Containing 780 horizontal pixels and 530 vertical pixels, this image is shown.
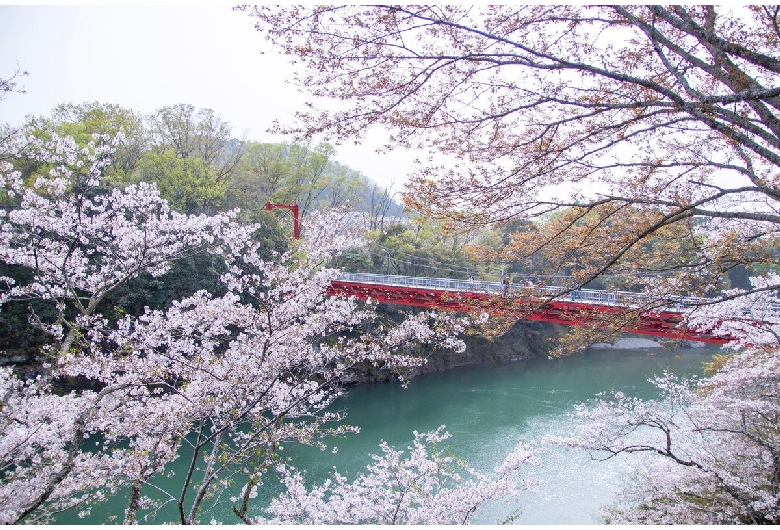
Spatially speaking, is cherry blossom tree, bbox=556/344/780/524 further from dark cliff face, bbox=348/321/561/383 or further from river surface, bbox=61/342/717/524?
dark cliff face, bbox=348/321/561/383

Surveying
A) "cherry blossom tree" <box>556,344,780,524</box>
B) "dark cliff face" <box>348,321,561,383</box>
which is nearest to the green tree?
"dark cliff face" <box>348,321,561,383</box>

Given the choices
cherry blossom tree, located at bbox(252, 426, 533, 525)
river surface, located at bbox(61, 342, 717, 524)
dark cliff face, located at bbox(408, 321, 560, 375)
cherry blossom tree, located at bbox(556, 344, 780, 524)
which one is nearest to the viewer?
cherry blossom tree, located at bbox(556, 344, 780, 524)

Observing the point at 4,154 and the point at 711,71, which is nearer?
the point at 711,71

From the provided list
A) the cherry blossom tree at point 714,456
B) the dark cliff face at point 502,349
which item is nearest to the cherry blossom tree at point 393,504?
the cherry blossom tree at point 714,456

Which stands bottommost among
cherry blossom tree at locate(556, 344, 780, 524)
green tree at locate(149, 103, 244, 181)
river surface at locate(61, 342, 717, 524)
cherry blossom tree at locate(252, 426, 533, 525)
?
river surface at locate(61, 342, 717, 524)

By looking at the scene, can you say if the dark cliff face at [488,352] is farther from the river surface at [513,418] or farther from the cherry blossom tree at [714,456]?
the cherry blossom tree at [714,456]

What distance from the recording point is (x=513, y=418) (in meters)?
11.2

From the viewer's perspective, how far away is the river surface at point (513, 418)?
691 centimetres

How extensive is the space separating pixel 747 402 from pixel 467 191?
4317 mm

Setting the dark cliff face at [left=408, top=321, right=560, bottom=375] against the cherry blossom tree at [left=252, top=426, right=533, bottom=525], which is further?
the dark cliff face at [left=408, top=321, right=560, bottom=375]

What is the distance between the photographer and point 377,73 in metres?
2.50

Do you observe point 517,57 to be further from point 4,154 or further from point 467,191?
point 4,154

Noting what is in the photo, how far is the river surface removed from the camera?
6.91 meters

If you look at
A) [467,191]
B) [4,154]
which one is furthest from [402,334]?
[4,154]
